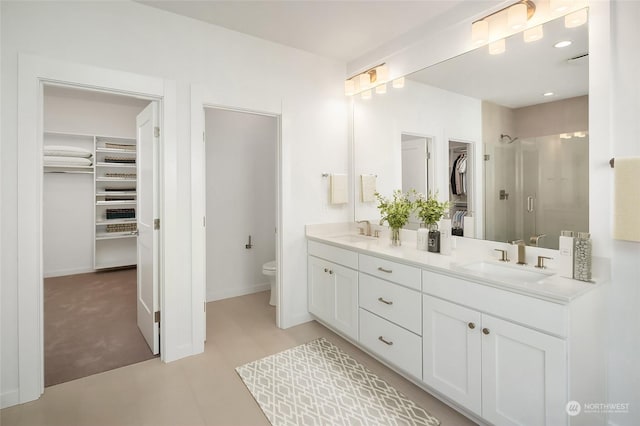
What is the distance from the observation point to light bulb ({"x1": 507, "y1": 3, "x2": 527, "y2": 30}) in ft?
6.18

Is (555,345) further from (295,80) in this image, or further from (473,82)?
(295,80)

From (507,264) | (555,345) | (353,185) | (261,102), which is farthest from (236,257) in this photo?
(555,345)

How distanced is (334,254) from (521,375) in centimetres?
154

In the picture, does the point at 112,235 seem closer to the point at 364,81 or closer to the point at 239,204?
the point at 239,204

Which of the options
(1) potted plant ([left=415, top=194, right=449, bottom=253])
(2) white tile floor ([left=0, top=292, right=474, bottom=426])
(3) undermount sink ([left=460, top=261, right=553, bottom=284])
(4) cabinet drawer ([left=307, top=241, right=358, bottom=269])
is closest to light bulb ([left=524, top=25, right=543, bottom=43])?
(1) potted plant ([left=415, top=194, right=449, bottom=253])

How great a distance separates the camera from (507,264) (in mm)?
1945

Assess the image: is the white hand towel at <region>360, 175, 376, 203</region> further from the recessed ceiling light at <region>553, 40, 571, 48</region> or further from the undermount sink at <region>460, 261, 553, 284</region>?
the recessed ceiling light at <region>553, 40, 571, 48</region>

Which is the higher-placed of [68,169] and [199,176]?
[68,169]

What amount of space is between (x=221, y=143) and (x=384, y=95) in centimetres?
200

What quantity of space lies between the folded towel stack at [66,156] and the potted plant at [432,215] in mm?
4947

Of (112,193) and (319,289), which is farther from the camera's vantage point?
(112,193)

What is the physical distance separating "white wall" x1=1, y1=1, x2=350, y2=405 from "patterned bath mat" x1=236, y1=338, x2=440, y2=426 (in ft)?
2.08

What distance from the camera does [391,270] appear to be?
7.07 ft

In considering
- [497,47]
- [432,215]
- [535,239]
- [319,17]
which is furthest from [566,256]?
[319,17]
